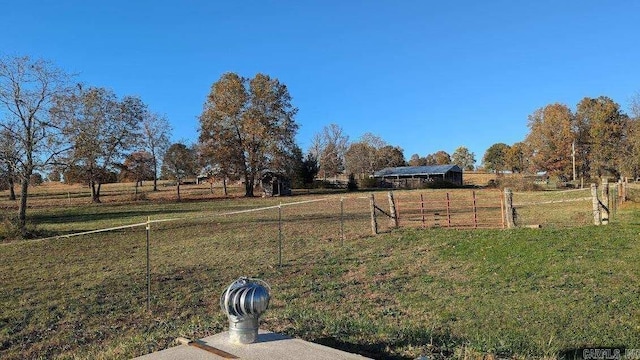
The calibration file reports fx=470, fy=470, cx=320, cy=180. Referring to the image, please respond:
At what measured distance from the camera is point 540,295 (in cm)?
695

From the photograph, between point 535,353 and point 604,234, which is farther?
point 604,234

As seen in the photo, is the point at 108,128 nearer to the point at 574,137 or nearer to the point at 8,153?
the point at 8,153

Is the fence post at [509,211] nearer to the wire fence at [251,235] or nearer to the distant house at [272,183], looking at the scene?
the wire fence at [251,235]

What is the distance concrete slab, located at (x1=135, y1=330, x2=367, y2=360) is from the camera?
317 centimetres

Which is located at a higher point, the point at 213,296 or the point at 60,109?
the point at 60,109

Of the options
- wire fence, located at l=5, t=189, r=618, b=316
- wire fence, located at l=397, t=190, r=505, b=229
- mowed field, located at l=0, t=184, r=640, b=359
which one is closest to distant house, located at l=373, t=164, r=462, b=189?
wire fence, located at l=397, t=190, r=505, b=229

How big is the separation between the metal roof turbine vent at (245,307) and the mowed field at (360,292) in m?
0.88

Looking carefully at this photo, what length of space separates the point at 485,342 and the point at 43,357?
188 inches

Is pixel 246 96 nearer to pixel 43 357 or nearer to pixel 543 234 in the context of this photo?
pixel 543 234

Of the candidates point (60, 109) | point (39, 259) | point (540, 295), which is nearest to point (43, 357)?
point (540, 295)

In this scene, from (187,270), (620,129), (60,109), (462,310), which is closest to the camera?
(462,310)

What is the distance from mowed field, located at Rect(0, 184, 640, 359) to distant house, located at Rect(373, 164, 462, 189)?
53513 mm

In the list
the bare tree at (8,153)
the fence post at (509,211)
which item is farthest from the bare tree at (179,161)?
the fence post at (509,211)

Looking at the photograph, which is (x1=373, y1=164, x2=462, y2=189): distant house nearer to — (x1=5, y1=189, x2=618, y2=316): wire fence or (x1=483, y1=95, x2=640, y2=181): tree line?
(x1=483, y1=95, x2=640, y2=181): tree line
